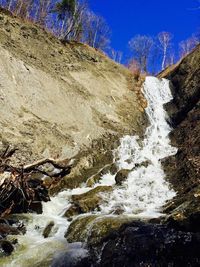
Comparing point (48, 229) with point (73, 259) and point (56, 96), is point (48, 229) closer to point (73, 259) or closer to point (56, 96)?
point (73, 259)

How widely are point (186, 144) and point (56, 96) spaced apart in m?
7.13

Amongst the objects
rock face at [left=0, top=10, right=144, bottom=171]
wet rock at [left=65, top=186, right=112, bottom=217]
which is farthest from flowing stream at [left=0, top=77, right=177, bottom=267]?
rock face at [left=0, top=10, right=144, bottom=171]

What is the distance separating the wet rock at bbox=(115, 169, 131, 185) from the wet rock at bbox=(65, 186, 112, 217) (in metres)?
1.48

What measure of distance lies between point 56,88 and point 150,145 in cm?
589

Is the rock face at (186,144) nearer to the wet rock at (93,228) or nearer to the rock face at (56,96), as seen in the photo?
the wet rock at (93,228)

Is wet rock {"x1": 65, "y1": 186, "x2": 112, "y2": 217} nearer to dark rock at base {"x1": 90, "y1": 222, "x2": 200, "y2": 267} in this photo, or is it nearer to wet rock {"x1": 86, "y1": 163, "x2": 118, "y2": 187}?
wet rock {"x1": 86, "y1": 163, "x2": 118, "y2": 187}

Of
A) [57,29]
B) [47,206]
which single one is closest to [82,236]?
[47,206]

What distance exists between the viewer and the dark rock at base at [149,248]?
24.0 ft

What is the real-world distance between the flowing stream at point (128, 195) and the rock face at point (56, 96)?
108cm

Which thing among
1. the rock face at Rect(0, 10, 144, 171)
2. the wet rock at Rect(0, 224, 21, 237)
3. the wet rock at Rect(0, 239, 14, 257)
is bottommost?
the wet rock at Rect(0, 239, 14, 257)

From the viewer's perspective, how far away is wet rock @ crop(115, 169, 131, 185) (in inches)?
597

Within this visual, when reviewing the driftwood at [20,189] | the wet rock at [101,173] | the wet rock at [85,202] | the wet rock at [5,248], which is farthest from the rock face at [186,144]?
the driftwood at [20,189]

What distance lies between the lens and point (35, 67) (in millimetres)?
20438

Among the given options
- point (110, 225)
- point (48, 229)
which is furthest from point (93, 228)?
point (48, 229)
